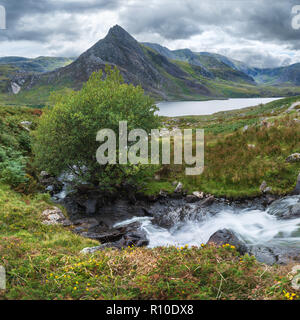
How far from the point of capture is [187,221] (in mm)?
16891

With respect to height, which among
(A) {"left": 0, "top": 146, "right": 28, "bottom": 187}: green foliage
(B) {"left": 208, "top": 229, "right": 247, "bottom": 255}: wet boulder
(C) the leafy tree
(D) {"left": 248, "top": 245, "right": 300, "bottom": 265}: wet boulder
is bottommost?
(D) {"left": 248, "top": 245, "right": 300, "bottom": 265}: wet boulder

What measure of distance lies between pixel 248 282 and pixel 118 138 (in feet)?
50.0

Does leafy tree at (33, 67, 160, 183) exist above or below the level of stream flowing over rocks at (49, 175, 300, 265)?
above

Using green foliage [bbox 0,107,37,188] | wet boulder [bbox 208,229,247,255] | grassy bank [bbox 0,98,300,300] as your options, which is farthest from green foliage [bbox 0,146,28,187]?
wet boulder [bbox 208,229,247,255]

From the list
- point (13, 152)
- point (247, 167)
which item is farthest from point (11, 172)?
point (247, 167)

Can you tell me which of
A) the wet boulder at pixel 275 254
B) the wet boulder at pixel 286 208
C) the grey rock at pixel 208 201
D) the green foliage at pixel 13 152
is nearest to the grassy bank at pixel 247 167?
the grey rock at pixel 208 201

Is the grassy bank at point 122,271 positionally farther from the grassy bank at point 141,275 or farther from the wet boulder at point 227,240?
the wet boulder at point 227,240

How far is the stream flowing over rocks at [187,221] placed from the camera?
12727 millimetres

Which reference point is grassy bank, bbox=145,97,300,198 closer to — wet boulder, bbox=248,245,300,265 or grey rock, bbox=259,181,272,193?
grey rock, bbox=259,181,272,193

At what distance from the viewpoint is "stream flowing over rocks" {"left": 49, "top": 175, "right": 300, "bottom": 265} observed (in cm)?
1273

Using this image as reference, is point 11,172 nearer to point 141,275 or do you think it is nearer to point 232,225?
point 141,275

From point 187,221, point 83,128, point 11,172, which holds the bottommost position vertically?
point 187,221
